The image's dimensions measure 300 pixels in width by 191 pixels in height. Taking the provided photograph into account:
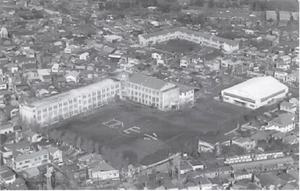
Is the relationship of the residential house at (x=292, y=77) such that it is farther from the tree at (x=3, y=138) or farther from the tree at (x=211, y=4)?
the tree at (x=211, y=4)

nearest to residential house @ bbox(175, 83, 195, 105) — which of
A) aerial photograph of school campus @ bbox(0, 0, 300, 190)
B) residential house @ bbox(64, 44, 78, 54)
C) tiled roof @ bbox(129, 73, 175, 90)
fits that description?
aerial photograph of school campus @ bbox(0, 0, 300, 190)

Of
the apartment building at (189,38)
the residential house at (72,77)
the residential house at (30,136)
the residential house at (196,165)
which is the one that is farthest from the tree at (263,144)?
the apartment building at (189,38)

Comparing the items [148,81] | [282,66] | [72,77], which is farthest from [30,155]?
[282,66]

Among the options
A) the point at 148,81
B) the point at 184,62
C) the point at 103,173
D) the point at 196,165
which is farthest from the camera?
the point at 184,62

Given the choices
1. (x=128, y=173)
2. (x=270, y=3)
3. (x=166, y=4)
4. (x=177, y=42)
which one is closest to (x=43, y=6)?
(x=166, y=4)

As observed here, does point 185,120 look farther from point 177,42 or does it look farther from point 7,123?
point 177,42

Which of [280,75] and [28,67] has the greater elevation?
[28,67]

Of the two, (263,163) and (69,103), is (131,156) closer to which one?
(263,163)

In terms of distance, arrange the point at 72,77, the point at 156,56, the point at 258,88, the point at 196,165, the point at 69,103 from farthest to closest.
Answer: the point at 156,56
the point at 72,77
the point at 258,88
the point at 69,103
the point at 196,165
